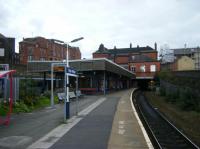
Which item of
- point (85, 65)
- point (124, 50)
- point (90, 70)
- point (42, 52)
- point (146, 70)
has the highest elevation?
point (124, 50)

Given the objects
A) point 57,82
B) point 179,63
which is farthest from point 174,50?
point 57,82

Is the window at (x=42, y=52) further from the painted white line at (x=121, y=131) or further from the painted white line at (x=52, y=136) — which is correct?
the painted white line at (x=121, y=131)

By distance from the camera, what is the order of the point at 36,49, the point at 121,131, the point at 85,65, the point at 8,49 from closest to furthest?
the point at 121,131 < the point at 85,65 < the point at 8,49 < the point at 36,49

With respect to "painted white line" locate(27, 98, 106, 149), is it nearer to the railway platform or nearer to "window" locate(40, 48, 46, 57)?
the railway platform

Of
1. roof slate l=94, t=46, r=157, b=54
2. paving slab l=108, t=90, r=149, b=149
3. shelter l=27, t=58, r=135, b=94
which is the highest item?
roof slate l=94, t=46, r=157, b=54

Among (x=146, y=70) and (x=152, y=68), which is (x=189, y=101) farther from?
(x=152, y=68)

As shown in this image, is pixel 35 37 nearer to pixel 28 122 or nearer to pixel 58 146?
pixel 28 122

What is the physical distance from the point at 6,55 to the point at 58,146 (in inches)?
2918

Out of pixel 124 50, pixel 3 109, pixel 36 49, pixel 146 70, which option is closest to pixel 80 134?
pixel 3 109

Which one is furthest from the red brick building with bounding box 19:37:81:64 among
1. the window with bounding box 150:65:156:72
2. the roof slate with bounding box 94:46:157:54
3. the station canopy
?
the station canopy

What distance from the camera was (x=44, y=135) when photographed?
13.6m

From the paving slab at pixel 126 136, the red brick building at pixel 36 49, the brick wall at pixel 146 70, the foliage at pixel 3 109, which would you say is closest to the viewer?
the paving slab at pixel 126 136

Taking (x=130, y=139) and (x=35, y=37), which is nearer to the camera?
(x=130, y=139)

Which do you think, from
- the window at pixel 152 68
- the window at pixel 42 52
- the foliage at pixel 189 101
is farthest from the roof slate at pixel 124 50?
the foliage at pixel 189 101
